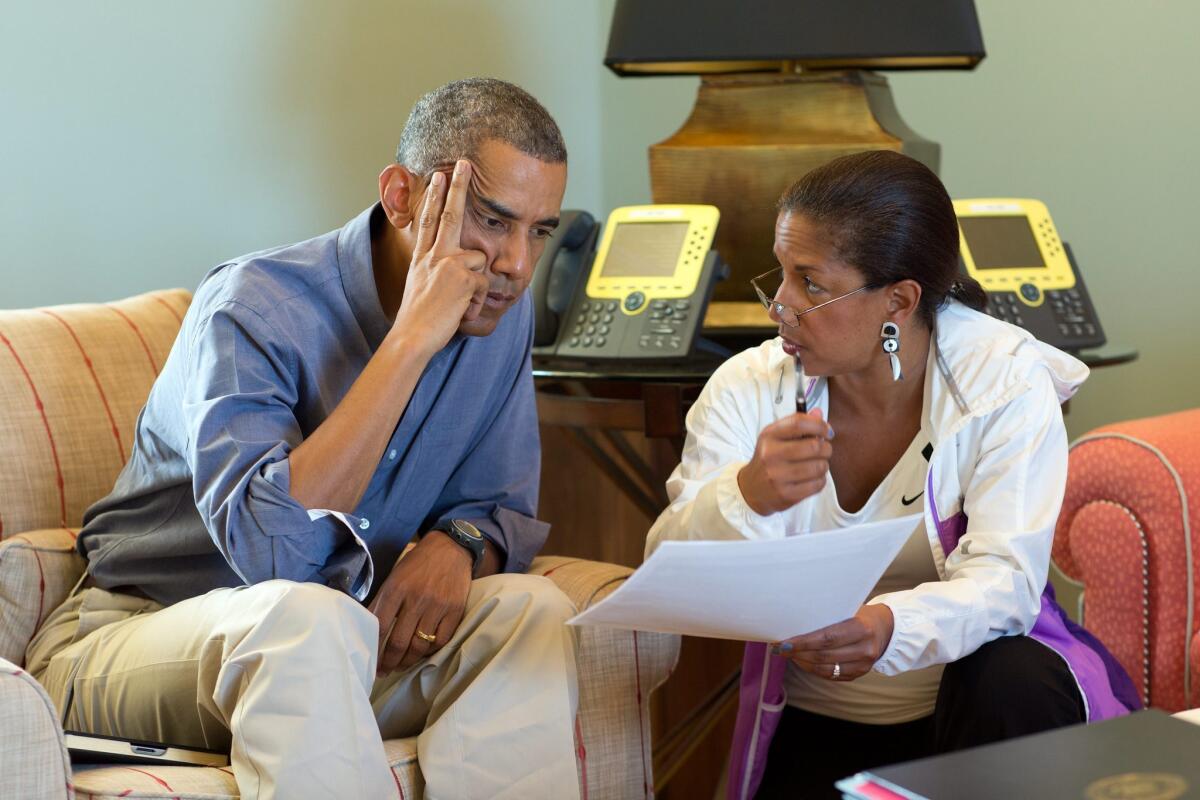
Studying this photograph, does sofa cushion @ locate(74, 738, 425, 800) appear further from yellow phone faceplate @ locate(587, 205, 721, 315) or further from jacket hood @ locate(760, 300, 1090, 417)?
yellow phone faceplate @ locate(587, 205, 721, 315)

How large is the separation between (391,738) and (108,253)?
40.8 inches

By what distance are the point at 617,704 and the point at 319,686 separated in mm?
381

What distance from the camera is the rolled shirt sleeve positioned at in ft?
4.31

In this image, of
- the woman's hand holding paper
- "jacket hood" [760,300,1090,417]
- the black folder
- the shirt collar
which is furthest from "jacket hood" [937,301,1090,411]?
the shirt collar

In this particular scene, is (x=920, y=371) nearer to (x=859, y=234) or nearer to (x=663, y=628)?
(x=859, y=234)

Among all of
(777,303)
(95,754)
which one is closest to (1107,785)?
(777,303)

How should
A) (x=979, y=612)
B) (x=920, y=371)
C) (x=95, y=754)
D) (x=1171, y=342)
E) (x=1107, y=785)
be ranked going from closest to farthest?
(x=1107, y=785), (x=95, y=754), (x=979, y=612), (x=920, y=371), (x=1171, y=342)

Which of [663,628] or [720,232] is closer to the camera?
[663,628]

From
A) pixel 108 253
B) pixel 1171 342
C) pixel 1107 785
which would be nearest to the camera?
pixel 1107 785

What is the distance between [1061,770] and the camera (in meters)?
0.90

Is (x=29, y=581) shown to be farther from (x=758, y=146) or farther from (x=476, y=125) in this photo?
(x=758, y=146)

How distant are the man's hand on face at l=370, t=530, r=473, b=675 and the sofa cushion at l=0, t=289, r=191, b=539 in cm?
47

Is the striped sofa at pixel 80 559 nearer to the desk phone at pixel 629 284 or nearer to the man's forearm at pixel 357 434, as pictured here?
the man's forearm at pixel 357 434

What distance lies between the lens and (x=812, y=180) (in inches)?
58.7
